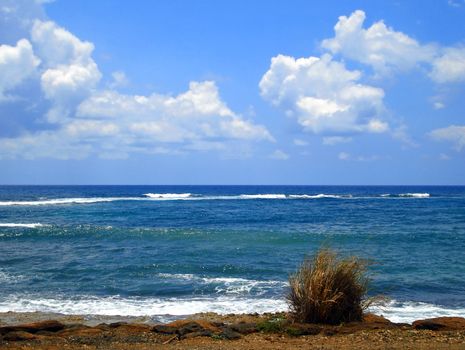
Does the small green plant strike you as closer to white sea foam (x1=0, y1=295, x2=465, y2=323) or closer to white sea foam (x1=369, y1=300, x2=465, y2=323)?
white sea foam (x1=0, y1=295, x2=465, y2=323)

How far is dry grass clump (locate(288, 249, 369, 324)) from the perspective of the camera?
9430 millimetres

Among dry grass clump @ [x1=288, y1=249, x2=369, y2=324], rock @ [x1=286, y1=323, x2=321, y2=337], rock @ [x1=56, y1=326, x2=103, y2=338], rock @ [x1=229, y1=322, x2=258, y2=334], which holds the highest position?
dry grass clump @ [x1=288, y1=249, x2=369, y2=324]

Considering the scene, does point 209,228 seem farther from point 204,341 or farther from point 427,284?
point 204,341

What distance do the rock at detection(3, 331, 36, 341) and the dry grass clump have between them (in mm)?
4652

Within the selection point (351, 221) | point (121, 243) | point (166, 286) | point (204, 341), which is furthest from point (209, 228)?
point (204, 341)

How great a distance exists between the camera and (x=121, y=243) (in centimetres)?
2550

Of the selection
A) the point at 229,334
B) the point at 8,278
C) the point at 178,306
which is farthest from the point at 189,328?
the point at 8,278

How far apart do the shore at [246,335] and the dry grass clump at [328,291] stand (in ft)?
1.04

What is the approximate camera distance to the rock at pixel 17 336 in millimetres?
8617

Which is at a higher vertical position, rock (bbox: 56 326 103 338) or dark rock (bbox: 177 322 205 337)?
dark rock (bbox: 177 322 205 337)

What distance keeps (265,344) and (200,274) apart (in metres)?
9.26

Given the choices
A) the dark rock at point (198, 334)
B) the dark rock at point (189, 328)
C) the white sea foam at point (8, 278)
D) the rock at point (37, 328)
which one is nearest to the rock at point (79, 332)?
the rock at point (37, 328)

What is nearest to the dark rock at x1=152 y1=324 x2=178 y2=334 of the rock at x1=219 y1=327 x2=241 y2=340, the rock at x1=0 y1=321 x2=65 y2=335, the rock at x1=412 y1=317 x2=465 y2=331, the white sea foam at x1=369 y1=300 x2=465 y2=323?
the rock at x1=219 y1=327 x2=241 y2=340

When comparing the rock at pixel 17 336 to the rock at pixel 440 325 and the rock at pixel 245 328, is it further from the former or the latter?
A: the rock at pixel 440 325
